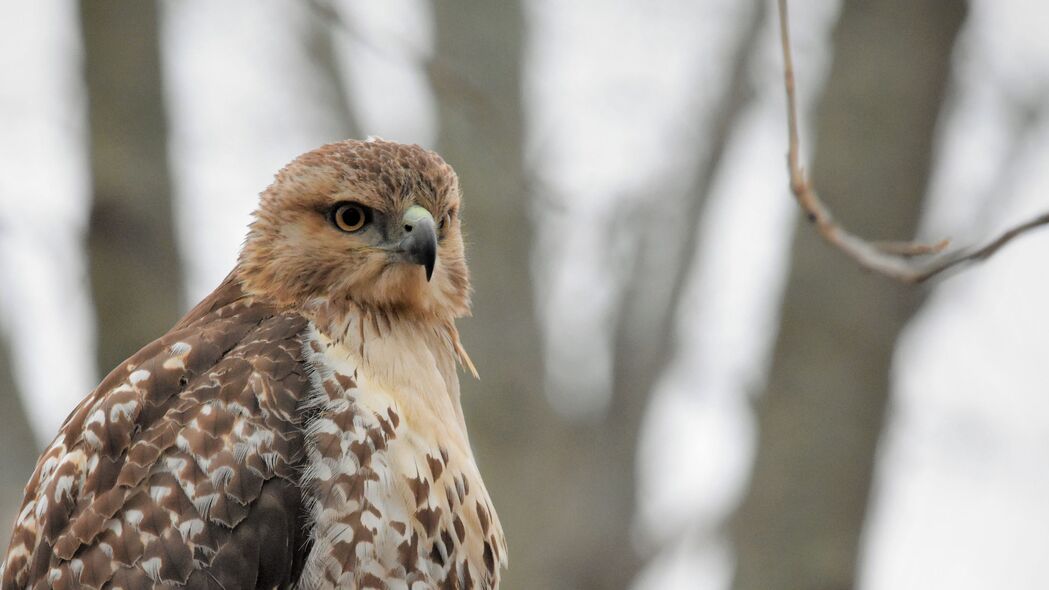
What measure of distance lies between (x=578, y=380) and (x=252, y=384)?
527cm

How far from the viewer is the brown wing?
A: 12.0 feet

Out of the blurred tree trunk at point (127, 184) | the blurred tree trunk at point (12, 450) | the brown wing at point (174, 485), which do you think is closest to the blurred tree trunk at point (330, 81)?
the blurred tree trunk at point (12, 450)

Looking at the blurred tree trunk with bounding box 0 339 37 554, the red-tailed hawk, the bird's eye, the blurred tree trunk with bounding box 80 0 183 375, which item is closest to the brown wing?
the red-tailed hawk

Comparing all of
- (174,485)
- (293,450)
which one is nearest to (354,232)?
(293,450)

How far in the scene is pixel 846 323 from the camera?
701 centimetres

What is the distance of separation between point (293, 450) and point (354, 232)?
0.85 metres

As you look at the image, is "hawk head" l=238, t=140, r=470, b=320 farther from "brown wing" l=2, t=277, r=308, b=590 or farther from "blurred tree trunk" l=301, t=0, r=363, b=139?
"blurred tree trunk" l=301, t=0, r=363, b=139

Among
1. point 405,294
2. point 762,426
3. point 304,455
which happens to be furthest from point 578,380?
point 304,455

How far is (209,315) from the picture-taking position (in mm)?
4262

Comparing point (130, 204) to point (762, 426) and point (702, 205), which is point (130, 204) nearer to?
point (762, 426)

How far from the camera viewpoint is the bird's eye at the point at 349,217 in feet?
14.3

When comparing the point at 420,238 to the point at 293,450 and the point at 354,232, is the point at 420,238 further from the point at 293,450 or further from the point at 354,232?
the point at 293,450

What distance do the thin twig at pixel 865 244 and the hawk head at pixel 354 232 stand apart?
3.88 feet

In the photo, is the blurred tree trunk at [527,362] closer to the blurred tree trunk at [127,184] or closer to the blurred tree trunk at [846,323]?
the blurred tree trunk at [846,323]
